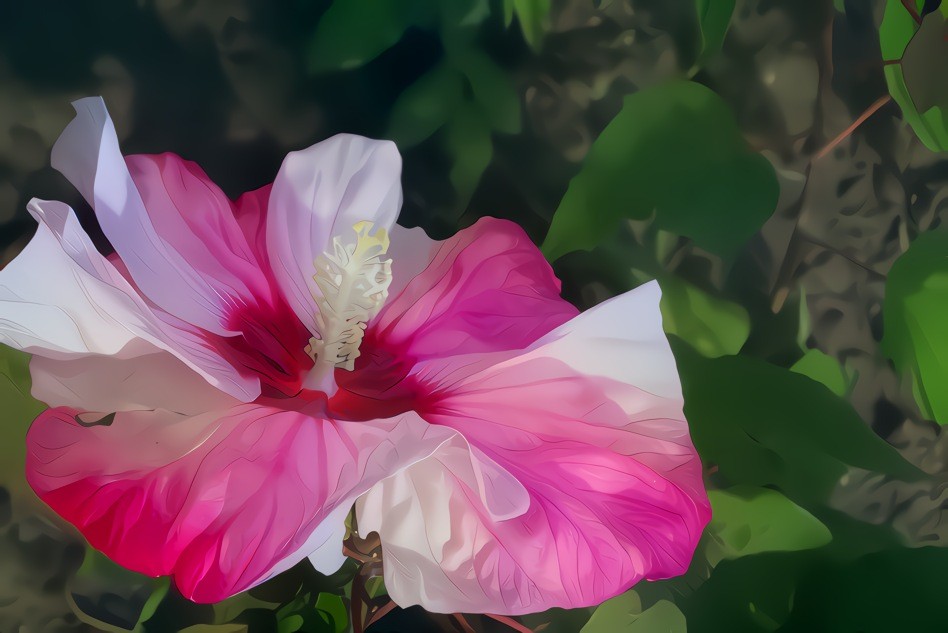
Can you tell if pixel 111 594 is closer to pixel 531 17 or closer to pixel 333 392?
pixel 333 392

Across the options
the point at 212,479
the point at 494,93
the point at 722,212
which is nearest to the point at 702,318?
the point at 722,212

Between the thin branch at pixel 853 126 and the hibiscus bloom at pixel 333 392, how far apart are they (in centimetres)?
16

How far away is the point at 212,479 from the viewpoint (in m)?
0.29

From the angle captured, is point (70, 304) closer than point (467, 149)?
Yes

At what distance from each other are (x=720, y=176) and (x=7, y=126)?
0.34 meters

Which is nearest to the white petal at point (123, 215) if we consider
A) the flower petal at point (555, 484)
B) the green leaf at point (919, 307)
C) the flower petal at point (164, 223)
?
the flower petal at point (164, 223)

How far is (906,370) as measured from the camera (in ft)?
1.45

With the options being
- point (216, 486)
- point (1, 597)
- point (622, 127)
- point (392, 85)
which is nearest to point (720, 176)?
point (622, 127)

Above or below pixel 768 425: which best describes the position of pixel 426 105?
above

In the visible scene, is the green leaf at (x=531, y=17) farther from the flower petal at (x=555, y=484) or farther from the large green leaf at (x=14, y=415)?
the large green leaf at (x=14, y=415)

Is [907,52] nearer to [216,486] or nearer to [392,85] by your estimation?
[392,85]

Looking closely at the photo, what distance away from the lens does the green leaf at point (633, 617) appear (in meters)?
0.41

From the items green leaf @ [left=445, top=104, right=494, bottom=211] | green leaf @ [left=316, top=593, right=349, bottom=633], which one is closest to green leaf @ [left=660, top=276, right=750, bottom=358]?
green leaf @ [left=445, top=104, right=494, bottom=211]

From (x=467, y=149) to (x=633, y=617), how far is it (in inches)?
9.7
